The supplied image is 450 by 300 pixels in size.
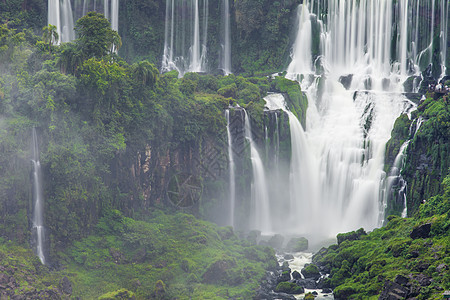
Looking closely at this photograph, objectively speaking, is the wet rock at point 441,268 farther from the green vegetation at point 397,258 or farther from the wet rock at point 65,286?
the wet rock at point 65,286

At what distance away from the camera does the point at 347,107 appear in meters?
53.7

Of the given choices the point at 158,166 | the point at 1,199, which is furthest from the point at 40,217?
the point at 158,166

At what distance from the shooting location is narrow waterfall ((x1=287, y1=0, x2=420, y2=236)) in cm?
4709

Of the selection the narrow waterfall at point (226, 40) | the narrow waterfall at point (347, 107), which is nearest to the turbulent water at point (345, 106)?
the narrow waterfall at point (347, 107)

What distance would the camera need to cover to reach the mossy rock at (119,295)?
105 feet

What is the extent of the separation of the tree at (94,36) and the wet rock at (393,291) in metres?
20.8

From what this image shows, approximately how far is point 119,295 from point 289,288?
29.3 feet

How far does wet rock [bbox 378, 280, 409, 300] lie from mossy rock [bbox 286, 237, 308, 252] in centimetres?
1076

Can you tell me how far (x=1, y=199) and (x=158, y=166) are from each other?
1122cm

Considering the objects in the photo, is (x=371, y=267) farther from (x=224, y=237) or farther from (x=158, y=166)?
(x=158, y=166)

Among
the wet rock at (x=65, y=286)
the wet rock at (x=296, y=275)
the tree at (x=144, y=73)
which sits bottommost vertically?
the wet rock at (x=296, y=275)

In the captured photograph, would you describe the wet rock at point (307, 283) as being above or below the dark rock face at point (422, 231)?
below

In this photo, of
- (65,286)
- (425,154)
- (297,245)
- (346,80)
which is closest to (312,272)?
(297,245)

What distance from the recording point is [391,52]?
5756 centimetres
